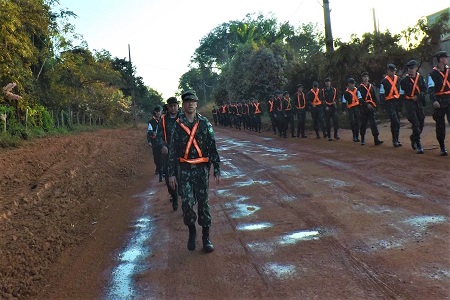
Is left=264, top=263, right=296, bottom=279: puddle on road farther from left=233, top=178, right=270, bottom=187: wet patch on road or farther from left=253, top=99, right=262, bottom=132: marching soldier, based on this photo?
left=253, top=99, right=262, bottom=132: marching soldier

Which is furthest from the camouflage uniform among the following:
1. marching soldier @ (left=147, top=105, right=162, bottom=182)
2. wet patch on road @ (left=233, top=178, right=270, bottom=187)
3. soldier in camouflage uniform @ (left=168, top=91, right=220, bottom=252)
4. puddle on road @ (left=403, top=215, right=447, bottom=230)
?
marching soldier @ (left=147, top=105, right=162, bottom=182)

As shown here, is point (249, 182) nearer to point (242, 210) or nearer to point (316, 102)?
point (242, 210)

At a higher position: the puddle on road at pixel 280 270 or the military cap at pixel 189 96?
the military cap at pixel 189 96

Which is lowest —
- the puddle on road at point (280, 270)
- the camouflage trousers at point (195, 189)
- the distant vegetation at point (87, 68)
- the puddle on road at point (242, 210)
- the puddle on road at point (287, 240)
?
the puddle on road at point (280, 270)

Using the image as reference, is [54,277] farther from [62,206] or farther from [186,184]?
[62,206]

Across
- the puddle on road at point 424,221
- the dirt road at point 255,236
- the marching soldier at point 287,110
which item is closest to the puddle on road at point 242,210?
the dirt road at point 255,236

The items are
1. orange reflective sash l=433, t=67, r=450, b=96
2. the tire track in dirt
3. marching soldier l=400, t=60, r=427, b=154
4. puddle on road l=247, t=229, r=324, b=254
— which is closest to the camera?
the tire track in dirt

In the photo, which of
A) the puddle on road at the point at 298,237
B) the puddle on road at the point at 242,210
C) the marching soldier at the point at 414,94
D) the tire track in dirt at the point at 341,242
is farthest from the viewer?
the marching soldier at the point at 414,94

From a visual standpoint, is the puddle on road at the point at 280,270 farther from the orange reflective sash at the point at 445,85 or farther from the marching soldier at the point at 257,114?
the marching soldier at the point at 257,114

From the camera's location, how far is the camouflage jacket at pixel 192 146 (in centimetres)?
552

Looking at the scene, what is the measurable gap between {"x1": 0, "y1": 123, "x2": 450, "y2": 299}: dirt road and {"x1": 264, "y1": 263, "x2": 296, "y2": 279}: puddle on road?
1 cm

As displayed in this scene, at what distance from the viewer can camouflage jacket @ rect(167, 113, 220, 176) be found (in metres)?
5.52

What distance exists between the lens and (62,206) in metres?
8.54

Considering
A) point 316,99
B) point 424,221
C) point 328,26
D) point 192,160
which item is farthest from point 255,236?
point 328,26
